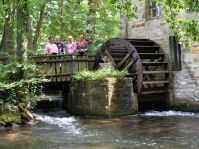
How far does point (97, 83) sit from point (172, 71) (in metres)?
3.18

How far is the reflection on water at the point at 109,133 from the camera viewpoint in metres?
8.10

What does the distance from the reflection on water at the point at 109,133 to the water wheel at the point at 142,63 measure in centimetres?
138

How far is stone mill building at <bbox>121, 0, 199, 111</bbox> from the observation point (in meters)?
13.3

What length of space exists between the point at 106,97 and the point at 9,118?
3.11 metres

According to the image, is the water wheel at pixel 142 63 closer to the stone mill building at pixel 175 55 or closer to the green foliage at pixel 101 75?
the stone mill building at pixel 175 55

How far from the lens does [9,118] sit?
1080 cm

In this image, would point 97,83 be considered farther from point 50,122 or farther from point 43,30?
point 43,30

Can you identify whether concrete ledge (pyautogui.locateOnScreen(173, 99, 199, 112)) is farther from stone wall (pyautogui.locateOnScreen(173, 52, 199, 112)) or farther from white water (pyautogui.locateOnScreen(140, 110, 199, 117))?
white water (pyautogui.locateOnScreen(140, 110, 199, 117))

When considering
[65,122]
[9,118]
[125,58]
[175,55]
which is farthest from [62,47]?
[9,118]

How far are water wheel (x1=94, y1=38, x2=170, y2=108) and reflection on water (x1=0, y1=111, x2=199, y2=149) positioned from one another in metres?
1.38

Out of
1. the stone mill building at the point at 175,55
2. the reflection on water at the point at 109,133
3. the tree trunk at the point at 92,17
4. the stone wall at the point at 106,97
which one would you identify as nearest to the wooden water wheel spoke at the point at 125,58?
the stone mill building at the point at 175,55

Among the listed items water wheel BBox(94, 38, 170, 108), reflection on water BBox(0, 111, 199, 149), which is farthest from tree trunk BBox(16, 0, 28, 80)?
water wheel BBox(94, 38, 170, 108)

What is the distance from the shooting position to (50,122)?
38.8ft

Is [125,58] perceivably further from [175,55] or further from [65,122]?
[65,122]
